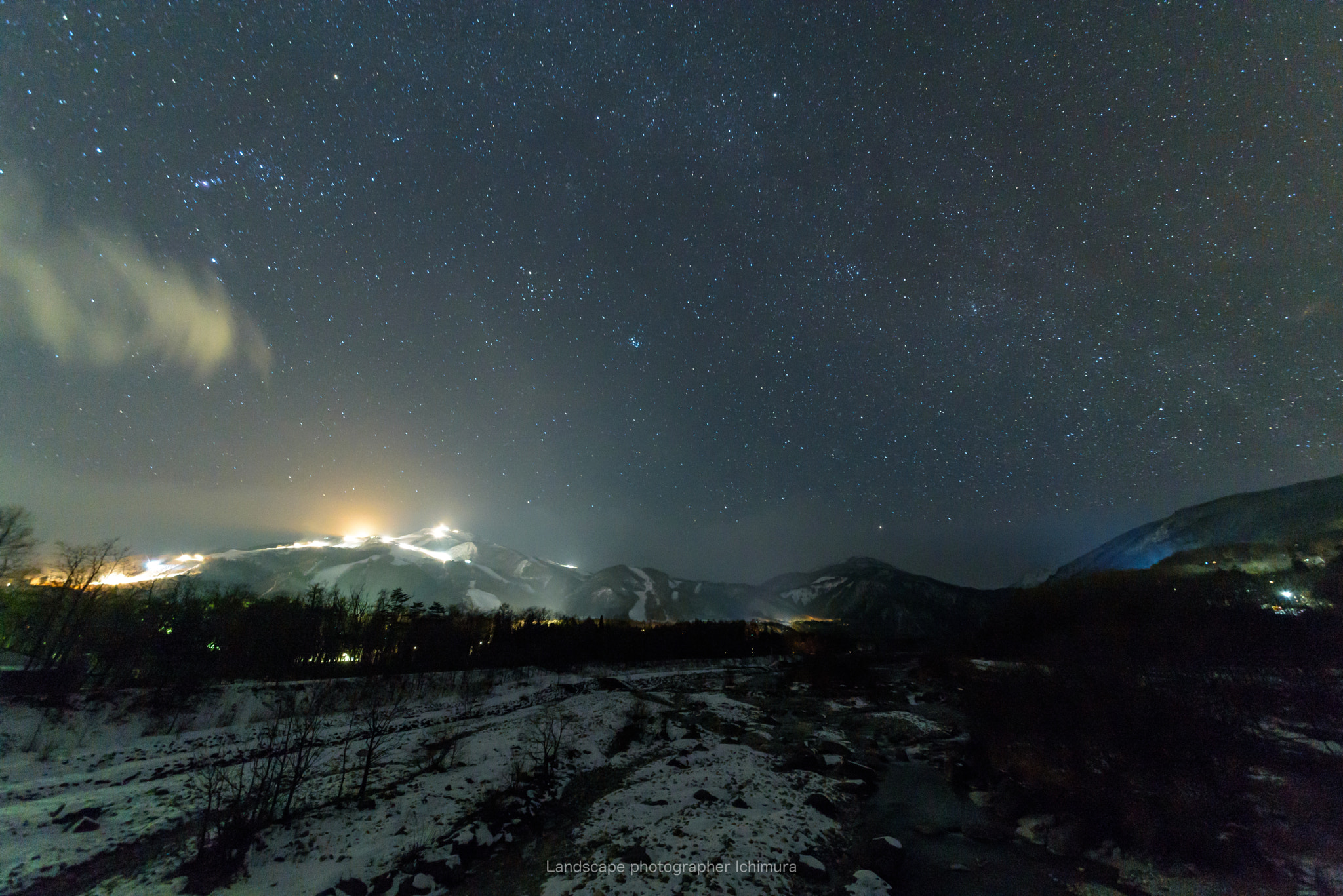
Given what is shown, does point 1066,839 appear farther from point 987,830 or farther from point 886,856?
point 886,856

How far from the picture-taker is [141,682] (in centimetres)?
3634

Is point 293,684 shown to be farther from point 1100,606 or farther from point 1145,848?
point 1100,606

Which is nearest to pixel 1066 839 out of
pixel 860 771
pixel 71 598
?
pixel 860 771

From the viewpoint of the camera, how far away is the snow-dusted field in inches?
513

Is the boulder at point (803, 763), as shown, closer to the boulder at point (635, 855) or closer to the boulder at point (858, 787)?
the boulder at point (858, 787)

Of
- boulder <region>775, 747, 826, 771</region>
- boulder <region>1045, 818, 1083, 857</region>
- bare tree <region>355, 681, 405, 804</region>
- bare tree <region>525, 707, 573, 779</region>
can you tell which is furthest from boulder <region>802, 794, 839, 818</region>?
bare tree <region>355, 681, 405, 804</region>

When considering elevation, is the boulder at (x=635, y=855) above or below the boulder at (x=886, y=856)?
above

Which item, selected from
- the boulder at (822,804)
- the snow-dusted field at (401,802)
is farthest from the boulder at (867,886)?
the boulder at (822,804)

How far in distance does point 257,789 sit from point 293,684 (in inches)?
1392

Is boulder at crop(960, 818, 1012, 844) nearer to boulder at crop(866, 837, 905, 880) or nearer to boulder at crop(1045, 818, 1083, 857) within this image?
boulder at crop(1045, 818, 1083, 857)

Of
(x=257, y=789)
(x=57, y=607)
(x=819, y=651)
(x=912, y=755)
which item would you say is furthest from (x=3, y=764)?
(x=819, y=651)

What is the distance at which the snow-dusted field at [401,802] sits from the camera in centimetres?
1302

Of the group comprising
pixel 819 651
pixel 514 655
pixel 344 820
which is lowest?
pixel 819 651

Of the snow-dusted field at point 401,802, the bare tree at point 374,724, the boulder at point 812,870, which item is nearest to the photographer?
the snow-dusted field at point 401,802
